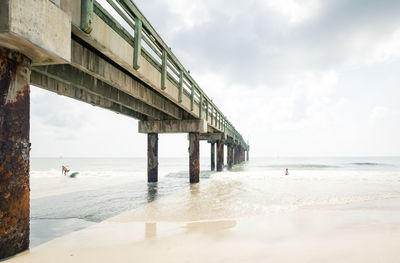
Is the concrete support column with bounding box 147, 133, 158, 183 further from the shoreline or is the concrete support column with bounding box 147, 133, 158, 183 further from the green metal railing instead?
the shoreline

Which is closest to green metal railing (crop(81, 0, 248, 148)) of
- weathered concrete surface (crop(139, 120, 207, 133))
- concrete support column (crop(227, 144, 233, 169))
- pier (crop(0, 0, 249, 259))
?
pier (crop(0, 0, 249, 259))

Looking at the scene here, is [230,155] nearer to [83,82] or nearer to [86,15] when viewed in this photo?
[83,82]

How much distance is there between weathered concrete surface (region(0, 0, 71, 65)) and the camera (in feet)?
10.4

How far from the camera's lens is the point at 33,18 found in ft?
11.6

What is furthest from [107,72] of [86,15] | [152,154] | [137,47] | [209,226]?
[152,154]

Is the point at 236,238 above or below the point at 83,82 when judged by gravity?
below

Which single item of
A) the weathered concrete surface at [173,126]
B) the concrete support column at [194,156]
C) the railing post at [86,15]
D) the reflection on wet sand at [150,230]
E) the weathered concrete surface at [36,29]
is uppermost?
the railing post at [86,15]

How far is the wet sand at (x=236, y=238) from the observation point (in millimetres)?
3666

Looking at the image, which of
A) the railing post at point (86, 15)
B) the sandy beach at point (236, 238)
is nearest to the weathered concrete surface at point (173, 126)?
the sandy beach at point (236, 238)

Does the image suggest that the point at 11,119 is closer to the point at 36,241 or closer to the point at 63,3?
the point at 63,3

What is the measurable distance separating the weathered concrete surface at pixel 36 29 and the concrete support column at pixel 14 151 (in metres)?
0.30

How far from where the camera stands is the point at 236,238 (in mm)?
4520

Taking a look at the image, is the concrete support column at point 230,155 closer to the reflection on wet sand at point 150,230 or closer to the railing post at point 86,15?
the reflection on wet sand at point 150,230

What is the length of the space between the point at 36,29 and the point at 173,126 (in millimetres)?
11555
